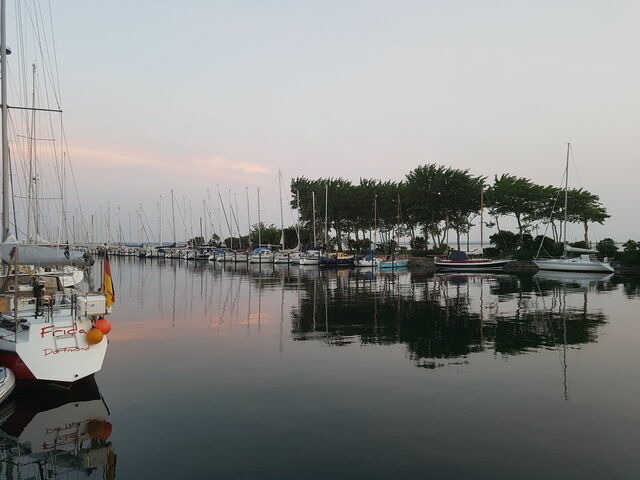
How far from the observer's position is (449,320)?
2142 cm

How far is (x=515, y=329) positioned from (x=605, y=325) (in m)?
4.38

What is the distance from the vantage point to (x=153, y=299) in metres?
30.7

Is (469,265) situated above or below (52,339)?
below

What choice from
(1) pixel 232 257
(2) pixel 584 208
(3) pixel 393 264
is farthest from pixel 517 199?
(1) pixel 232 257

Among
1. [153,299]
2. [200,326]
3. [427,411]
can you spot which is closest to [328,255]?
[153,299]

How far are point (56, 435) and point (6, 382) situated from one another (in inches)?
98.8

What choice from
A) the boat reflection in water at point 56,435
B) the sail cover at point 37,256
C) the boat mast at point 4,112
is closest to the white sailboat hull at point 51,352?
the boat reflection in water at point 56,435

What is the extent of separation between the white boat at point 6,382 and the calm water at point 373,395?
448 millimetres

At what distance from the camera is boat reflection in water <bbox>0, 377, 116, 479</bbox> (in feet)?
25.4

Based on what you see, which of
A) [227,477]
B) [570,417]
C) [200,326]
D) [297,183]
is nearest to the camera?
[227,477]

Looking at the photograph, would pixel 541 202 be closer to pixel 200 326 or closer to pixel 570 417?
pixel 200 326

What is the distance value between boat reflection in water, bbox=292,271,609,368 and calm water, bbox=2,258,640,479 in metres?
0.14

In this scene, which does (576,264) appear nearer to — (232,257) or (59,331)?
(59,331)

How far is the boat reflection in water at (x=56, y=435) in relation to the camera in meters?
7.75
